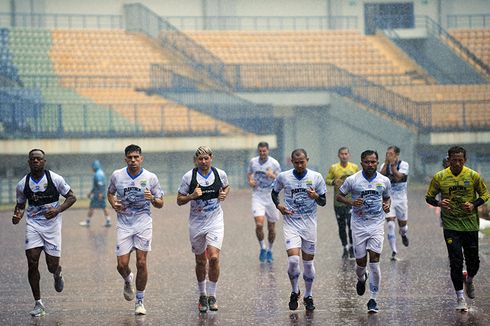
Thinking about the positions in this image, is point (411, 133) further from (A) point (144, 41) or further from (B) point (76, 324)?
(B) point (76, 324)

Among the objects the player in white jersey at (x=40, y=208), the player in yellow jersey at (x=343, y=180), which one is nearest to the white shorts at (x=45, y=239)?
the player in white jersey at (x=40, y=208)

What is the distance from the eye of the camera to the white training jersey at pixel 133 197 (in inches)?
473

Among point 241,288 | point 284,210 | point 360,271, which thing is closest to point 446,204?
point 360,271

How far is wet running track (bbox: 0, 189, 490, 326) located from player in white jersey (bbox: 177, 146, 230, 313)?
1.34 feet

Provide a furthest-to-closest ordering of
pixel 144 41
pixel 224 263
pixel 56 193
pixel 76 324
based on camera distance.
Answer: pixel 144 41 → pixel 224 263 → pixel 56 193 → pixel 76 324

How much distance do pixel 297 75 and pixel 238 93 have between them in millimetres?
2699

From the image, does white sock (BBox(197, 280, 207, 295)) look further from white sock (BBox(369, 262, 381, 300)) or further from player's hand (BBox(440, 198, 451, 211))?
player's hand (BBox(440, 198, 451, 211))

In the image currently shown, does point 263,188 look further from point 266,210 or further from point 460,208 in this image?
point 460,208

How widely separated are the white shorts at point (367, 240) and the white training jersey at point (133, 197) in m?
2.41

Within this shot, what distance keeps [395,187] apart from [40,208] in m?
7.56

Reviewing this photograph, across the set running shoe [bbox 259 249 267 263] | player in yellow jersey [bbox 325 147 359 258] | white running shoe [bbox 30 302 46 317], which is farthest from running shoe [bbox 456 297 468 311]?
running shoe [bbox 259 249 267 263]

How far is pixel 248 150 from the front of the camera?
39938 millimetres

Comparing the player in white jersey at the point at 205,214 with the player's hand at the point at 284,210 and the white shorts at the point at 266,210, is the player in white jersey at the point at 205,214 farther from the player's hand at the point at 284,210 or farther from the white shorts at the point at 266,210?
the white shorts at the point at 266,210

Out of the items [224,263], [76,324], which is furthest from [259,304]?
[224,263]
